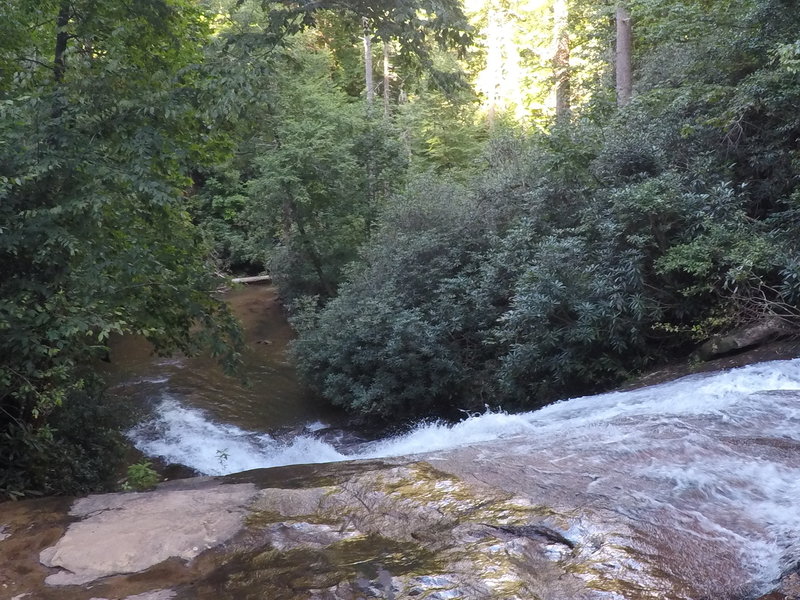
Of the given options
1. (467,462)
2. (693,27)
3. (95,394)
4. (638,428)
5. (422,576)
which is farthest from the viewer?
(693,27)

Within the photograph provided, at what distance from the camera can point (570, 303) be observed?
937cm

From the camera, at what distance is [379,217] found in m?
14.8

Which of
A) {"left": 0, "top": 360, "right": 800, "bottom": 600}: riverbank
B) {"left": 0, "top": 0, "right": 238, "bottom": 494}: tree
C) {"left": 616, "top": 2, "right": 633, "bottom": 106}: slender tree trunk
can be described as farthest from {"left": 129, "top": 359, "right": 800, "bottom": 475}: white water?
{"left": 616, "top": 2, "right": 633, "bottom": 106}: slender tree trunk

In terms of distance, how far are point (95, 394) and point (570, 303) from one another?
6253mm

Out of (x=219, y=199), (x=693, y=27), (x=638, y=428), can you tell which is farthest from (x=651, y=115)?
(x=219, y=199)

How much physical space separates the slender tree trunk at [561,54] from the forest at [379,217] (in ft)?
16.5

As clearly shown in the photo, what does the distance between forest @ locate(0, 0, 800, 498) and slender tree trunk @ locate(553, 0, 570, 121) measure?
504 cm

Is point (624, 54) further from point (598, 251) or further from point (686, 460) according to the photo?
point (686, 460)

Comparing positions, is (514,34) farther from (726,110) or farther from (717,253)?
(717,253)

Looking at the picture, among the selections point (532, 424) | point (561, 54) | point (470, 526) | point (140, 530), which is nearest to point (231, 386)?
point (532, 424)

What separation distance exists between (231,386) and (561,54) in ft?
52.5

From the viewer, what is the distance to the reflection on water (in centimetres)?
1191

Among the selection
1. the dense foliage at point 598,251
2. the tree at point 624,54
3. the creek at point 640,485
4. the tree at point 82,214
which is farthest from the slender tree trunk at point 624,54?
the tree at point 82,214

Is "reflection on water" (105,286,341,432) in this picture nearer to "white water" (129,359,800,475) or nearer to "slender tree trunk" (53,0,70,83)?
"white water" (129,359,800,475)
